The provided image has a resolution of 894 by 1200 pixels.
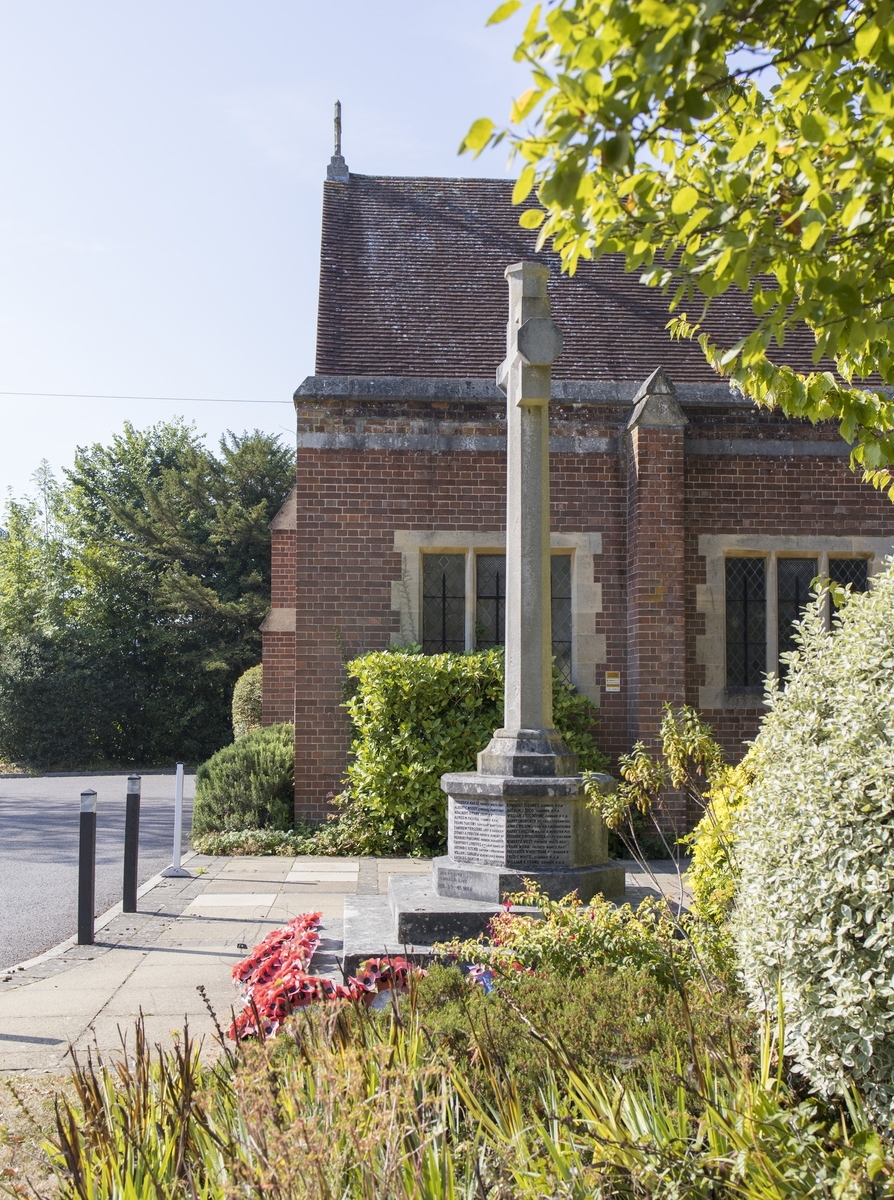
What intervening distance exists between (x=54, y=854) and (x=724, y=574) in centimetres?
804

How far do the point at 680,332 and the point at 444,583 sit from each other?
696 centimetres

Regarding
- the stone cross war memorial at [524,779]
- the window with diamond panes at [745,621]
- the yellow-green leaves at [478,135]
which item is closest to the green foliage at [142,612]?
the window with diamond panes at [745,621]

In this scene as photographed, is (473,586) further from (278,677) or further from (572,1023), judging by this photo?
(572,1023)

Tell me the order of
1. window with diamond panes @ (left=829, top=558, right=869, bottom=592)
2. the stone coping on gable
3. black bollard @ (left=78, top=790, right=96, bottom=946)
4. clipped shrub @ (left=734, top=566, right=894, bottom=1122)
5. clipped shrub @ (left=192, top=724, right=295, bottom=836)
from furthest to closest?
window with diamond panes @ (left=829, top=558, right=869, bottom=592), clipped shrub @ (left=192, top=724, right=295, bottom=836), the stone coping on gable, black bollard @ (left=78, top=790, right=96, bottom=946), clipped shrub @ (left=734, top=566, right=894, bottom=1122)

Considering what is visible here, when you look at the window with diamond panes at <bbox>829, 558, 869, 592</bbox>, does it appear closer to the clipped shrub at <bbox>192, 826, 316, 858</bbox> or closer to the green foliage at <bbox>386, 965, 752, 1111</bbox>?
the clipped shrub at <bbox>192, 826, 316, 858</bbox>

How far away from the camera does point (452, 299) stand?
13367 millimetres

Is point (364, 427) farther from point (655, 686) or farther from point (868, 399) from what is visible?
point (868, 399)

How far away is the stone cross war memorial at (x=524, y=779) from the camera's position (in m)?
6.20

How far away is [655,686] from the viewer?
37.4 ft

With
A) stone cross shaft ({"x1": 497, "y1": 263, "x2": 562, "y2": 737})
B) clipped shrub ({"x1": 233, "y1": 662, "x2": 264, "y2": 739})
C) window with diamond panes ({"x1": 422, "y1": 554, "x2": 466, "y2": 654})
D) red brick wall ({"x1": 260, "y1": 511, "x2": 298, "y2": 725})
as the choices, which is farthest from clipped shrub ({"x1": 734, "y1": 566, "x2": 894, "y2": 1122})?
clipped shrub ({"x1": 233, "y1": 662, "x2": 264, "y2": 739})

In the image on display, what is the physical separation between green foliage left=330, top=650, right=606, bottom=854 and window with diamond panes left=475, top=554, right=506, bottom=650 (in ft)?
3.23

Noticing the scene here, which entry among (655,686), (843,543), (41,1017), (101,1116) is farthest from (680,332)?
(843,543)

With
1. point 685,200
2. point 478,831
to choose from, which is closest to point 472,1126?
point 685,200

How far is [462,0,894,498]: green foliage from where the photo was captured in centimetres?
247
